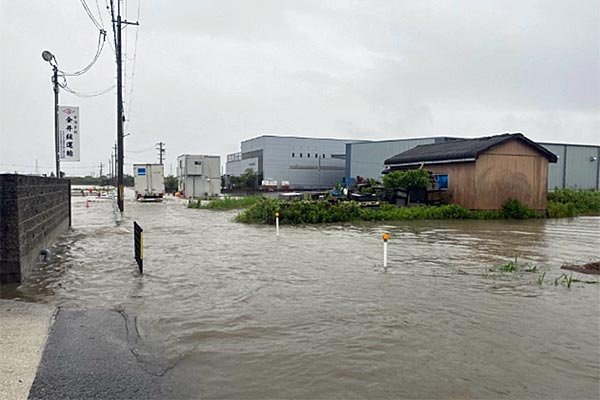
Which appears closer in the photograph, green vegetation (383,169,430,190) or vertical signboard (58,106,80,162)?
vertical signboard (58,106,80,162)

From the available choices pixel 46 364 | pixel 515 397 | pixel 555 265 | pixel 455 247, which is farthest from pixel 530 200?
pixel 46 364

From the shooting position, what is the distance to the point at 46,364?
195 inches

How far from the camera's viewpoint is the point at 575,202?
34.1 meters

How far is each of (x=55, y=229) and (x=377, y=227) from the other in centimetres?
1298

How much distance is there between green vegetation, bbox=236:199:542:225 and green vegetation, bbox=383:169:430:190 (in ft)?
6.40

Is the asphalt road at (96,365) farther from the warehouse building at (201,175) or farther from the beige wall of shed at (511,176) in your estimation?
the warehouse building at (201,175)

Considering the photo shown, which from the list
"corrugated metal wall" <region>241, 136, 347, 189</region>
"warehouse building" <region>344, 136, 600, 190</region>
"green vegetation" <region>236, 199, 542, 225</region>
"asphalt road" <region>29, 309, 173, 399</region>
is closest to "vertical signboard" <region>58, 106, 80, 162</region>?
"green vegetation" <region>236, 199, 542, 225</region>

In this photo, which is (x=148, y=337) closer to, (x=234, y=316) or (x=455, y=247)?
(x=234, y=316)

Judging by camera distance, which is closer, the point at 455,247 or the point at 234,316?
the point at 234,316

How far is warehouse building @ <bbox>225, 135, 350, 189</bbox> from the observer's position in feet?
271

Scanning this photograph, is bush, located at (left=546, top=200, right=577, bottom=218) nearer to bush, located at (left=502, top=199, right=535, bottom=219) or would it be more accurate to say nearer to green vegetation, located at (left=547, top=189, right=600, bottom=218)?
green vegetation, located at (left=547, top=189, right=600, bottom=218)

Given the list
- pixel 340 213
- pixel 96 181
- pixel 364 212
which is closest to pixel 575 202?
pixel 364 212

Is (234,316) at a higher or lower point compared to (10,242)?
lower

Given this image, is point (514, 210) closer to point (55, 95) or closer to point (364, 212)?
point (364, 212)
